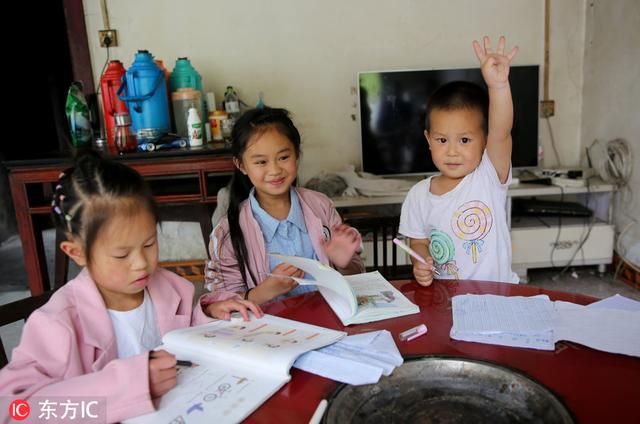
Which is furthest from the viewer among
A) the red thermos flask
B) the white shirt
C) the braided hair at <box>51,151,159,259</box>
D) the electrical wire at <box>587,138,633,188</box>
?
the electrical wire at <box>587,138,633,188</box>

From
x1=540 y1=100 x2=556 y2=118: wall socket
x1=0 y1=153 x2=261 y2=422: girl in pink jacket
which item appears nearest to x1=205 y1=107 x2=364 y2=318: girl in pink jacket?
→ x1=0 y1=153 x2=261 y2=422: girl in pink jacket

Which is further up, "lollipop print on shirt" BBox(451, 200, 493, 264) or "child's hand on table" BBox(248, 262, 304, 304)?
"lollipop print on shirt" BBox(451, 200, 493, 264)

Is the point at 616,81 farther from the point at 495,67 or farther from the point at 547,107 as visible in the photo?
the point at 495,67

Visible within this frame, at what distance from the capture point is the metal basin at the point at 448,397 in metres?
0.74

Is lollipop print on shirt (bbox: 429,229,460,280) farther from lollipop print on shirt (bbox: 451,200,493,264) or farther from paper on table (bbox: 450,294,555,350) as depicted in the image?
paper on table (bbox: 450,294,555,350)

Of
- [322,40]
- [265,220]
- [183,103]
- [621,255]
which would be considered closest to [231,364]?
[265,220]

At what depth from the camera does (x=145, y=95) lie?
258cm

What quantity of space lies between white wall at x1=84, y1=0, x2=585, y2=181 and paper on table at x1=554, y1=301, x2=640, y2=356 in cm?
233

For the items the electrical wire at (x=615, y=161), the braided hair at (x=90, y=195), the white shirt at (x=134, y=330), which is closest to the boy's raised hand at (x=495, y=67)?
the braided hair at (x=90, y=195)

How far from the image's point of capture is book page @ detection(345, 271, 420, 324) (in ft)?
3.43

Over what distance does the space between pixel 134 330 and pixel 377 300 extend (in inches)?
20.5

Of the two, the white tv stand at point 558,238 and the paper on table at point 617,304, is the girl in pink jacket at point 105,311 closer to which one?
the paper on table at point 617,304

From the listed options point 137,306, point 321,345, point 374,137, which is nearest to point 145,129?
point 374,137

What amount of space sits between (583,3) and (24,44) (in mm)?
4434
